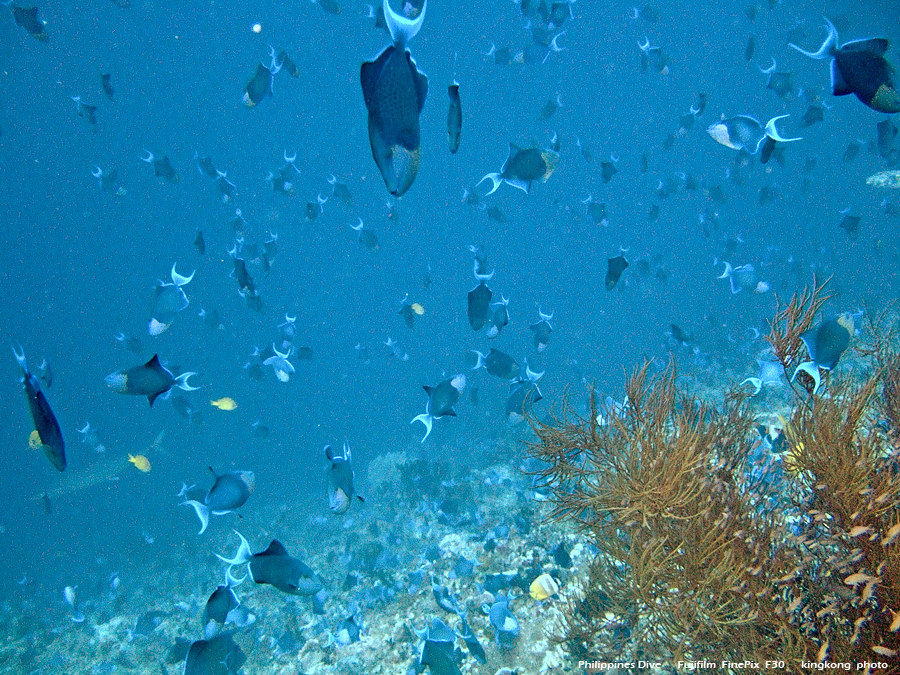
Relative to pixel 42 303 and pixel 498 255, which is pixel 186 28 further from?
pixel 498 255

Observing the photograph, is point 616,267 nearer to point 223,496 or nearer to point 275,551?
point 275,551

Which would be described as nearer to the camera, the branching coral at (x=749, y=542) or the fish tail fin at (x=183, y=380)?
the branching coral at (x=749, y=542)

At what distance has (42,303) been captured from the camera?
6238 centimetres

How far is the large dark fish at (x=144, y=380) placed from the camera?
374 cm

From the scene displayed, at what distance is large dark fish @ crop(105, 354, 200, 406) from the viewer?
374 centimetres

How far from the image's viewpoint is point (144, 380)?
3803 millimetres

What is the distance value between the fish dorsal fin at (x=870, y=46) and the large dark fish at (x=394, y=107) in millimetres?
3225

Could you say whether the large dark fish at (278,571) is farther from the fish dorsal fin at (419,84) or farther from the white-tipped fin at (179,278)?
the white-tipped fin at (179,278)

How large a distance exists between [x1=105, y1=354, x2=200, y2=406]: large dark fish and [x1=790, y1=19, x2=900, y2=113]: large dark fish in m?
5.91

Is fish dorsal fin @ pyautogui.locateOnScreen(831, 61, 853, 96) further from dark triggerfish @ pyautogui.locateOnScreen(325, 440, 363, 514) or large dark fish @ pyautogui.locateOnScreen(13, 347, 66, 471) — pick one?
large dark fish @ pyautogui.locateOnScreen(13, 347, 66, 471)

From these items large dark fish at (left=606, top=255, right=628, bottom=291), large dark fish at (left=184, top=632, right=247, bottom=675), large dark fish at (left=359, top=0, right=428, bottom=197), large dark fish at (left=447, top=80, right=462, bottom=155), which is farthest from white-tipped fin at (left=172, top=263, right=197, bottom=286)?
large dark fish at (left=606, top=255, right=628, bottom=291)

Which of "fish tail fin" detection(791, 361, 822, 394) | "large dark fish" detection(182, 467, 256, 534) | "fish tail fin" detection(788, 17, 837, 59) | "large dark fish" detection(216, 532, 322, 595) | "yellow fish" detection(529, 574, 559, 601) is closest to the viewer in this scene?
"fish tail fin" detection(788, 17, 837, 59)

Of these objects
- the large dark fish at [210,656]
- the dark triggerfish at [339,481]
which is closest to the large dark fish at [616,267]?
the dark triggerfish at [339,481]

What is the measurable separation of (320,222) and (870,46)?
8483cm
